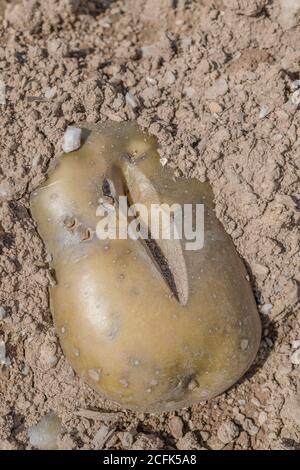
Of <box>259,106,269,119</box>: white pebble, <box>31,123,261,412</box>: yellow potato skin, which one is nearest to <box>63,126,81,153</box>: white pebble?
<box>31,123,261,412</box>: yellow potato skin

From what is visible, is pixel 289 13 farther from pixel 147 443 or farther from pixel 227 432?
pixel 147 443

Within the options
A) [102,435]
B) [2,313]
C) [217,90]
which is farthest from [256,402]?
[217,90]

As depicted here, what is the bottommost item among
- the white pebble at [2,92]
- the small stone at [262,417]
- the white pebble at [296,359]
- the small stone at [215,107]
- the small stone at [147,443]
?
the small stone at [262,417]

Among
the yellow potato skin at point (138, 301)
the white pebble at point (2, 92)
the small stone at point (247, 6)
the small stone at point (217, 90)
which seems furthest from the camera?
the small stone at point (247, 6)

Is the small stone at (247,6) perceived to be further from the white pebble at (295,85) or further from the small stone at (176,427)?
the small stone at (176,427)

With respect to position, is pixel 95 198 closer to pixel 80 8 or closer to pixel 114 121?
pixel 114 121

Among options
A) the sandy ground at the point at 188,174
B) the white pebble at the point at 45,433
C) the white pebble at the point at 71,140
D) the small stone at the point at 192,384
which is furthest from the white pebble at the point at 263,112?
the white pebble at the point at 45,433

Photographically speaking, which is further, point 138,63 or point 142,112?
point 138,63

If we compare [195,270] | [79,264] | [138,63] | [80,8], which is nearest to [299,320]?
[195,270]
